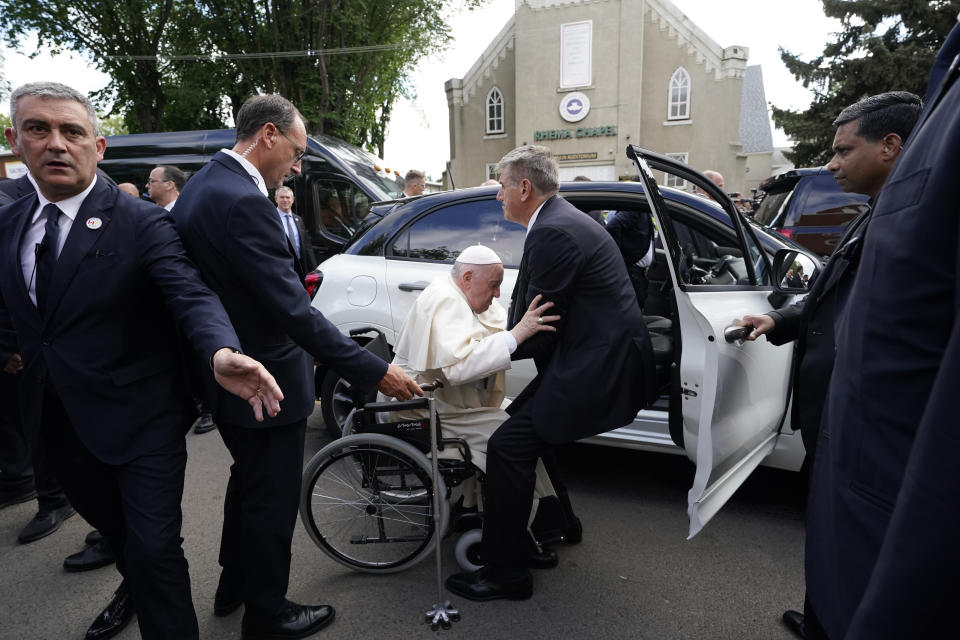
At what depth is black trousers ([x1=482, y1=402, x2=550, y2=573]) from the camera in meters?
2.35

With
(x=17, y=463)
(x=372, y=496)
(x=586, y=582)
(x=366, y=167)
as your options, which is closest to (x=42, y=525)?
(x=17, y=463)

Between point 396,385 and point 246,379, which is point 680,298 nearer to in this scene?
point 396,385

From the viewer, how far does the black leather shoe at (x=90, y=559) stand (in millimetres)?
2766

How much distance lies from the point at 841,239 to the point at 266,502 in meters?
2.30

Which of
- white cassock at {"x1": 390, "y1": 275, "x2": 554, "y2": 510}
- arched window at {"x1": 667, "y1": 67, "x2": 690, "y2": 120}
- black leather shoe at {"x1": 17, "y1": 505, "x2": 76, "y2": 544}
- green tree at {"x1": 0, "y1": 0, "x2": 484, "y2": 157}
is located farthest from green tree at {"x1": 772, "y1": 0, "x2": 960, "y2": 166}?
black leather shoe at {"x1": 17, "y1": 505, "x2": 76, "y2": 544}

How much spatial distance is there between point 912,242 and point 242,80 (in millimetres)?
17433

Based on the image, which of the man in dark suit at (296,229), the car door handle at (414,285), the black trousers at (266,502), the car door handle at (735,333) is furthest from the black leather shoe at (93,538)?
the man in dark suit at (296,229)

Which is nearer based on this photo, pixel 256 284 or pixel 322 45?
pixel 256 284

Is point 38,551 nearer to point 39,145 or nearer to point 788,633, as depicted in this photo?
point 39,145

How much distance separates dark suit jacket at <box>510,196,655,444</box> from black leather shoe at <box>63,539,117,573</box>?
2.27 metres

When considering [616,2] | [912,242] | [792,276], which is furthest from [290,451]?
[616,2]

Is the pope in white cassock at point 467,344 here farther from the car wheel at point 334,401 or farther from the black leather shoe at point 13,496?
the black leather shoe at point 13,496

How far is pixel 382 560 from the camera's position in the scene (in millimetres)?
2773

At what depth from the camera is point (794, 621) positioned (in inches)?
87.4
